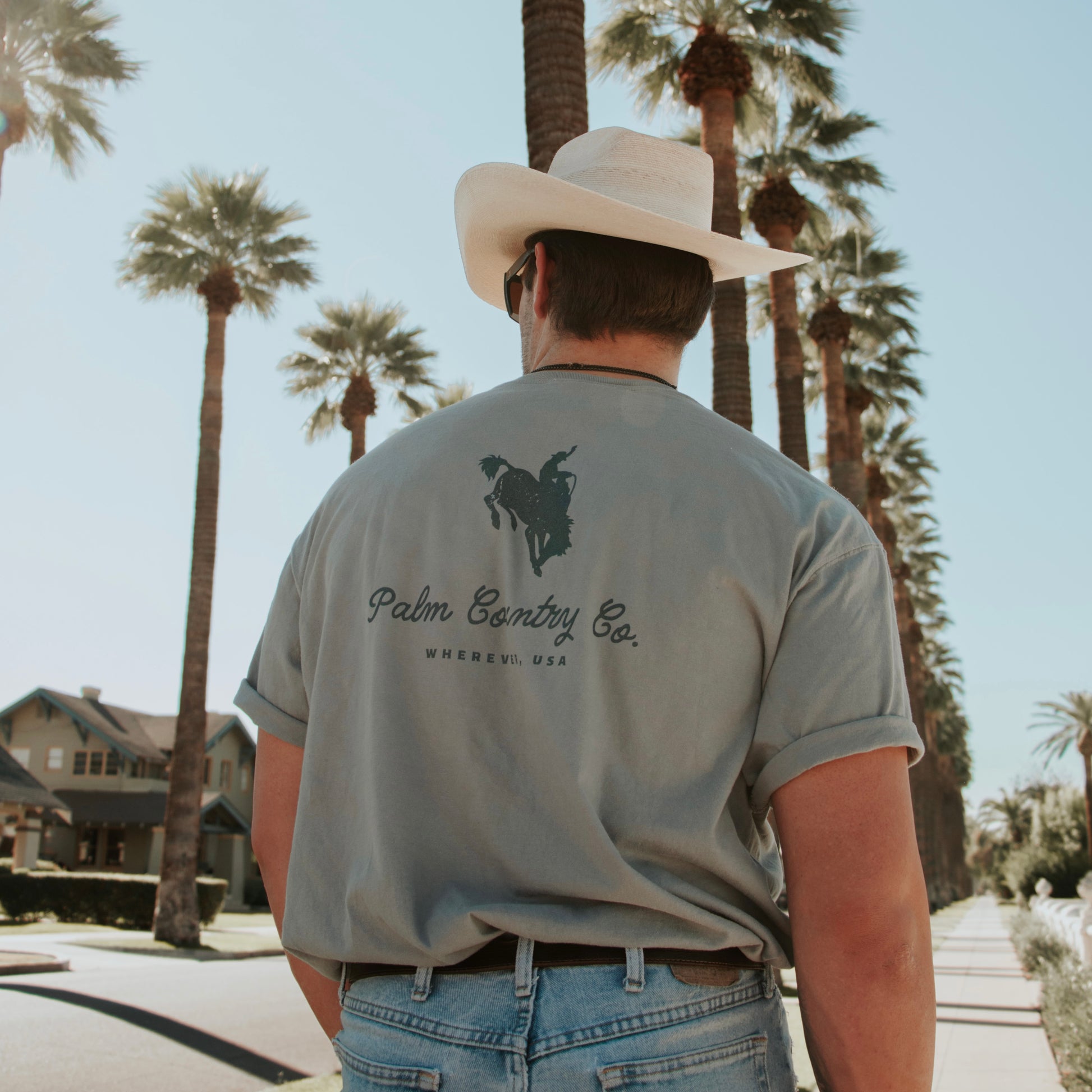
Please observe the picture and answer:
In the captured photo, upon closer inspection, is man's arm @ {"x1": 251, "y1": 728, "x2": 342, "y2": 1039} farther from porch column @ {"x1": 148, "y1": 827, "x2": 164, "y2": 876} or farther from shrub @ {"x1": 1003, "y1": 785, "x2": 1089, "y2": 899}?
porch column @ {"x1": 148, "y1": 827, "x2": 164, "y2": 876}

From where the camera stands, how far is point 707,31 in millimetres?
14766

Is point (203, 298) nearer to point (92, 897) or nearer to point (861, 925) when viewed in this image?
point (92, 897)

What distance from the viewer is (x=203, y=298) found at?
77.4 feet

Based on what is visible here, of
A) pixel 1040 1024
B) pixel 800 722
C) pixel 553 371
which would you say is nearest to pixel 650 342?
pixel 553 371

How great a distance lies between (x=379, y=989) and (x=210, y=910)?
2922 centimetres

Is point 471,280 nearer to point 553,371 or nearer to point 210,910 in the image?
point 553,371

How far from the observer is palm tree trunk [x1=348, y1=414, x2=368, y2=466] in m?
26.4

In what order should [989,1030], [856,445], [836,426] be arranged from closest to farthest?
[989,1030] → [836,426] → [856,445]

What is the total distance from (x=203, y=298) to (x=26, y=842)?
21422 mm

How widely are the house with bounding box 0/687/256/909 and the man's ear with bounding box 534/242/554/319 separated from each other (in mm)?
43500

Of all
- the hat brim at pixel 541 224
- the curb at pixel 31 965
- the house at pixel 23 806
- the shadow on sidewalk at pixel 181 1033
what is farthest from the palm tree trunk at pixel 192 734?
the hat brim at pixel 541 224

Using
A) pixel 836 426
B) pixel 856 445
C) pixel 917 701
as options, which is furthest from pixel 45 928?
pixel 917 701

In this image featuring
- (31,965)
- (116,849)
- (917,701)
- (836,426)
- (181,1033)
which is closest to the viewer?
(181,1033)

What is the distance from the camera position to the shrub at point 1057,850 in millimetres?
39344
